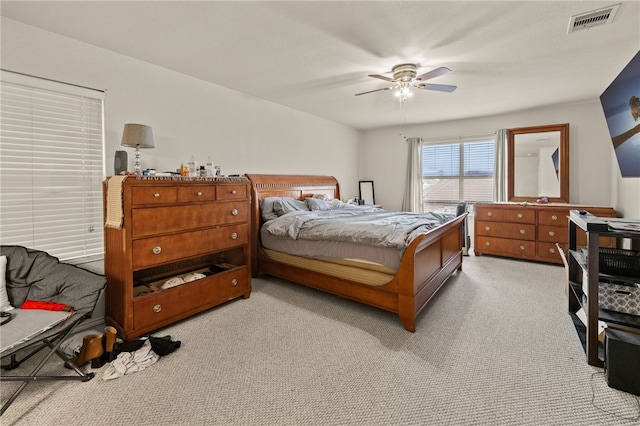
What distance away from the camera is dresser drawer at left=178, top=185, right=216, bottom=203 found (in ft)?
8.36

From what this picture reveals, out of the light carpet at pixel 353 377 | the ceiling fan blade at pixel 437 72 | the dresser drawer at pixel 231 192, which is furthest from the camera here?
the dresser drawer at pixel 231 192

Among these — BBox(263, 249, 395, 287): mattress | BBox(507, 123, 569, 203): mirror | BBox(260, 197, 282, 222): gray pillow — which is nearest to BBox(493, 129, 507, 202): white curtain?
BBox(507, 123, 569, 203): mirror

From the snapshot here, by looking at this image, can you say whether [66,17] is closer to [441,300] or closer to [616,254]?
[441,300]

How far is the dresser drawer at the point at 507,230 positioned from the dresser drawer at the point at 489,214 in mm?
76

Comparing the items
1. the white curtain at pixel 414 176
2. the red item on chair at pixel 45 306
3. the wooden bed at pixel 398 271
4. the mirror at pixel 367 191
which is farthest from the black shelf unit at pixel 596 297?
the mirror at pixel 367 191

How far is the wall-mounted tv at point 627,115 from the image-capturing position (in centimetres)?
273

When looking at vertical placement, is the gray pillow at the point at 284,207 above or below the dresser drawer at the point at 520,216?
above

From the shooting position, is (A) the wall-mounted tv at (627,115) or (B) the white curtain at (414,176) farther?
(B) the white curtain at (414,176)

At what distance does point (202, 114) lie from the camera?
3553mm

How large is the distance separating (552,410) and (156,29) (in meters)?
3.80

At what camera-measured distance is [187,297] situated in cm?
264

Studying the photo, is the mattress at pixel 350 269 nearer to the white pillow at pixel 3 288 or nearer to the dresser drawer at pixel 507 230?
the white pillow at pixel 3 288

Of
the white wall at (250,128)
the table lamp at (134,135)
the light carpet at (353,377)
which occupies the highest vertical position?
the white wall at (250,128)

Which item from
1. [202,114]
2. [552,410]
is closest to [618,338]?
[552,410]
